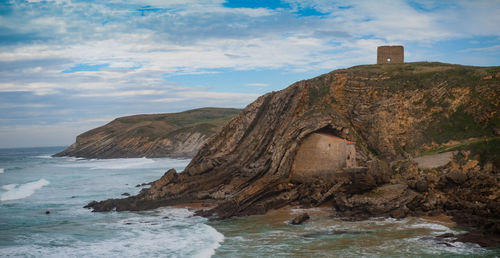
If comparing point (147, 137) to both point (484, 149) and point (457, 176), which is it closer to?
point (484, 149)

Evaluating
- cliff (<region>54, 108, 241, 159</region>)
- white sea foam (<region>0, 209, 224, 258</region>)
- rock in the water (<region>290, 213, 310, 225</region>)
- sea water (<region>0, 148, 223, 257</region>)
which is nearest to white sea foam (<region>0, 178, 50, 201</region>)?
sea water (<region>0, 148, 223, 257</region>)

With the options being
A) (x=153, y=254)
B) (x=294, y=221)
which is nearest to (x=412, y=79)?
(x=294, y=221)

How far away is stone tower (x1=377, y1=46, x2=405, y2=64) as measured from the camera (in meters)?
39.9

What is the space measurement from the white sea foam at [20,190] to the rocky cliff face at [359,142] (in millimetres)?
11923

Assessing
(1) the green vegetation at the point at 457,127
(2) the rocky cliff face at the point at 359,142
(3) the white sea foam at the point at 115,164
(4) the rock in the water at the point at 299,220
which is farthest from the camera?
(3) the white sea foam at the point at 115,164

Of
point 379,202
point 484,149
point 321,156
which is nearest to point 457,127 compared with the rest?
point 484,149

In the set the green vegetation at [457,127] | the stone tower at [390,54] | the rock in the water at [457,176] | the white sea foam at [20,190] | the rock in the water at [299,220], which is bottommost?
the white sea foam at [20,190]

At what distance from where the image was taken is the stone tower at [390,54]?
1572 inches

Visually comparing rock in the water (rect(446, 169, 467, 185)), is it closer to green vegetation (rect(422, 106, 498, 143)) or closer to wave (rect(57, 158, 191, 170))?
green vegetation (rect(422, 106, 498, 143))

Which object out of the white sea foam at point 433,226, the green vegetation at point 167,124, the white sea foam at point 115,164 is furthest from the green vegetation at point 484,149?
the green vegetation at point 167,124

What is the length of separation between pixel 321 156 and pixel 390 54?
15.4m

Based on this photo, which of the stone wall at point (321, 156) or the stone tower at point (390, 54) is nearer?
the stone wall at point (321, 156)

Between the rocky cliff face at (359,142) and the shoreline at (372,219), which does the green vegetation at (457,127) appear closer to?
the rocky cliff face at (359,142)

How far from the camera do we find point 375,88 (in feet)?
113
